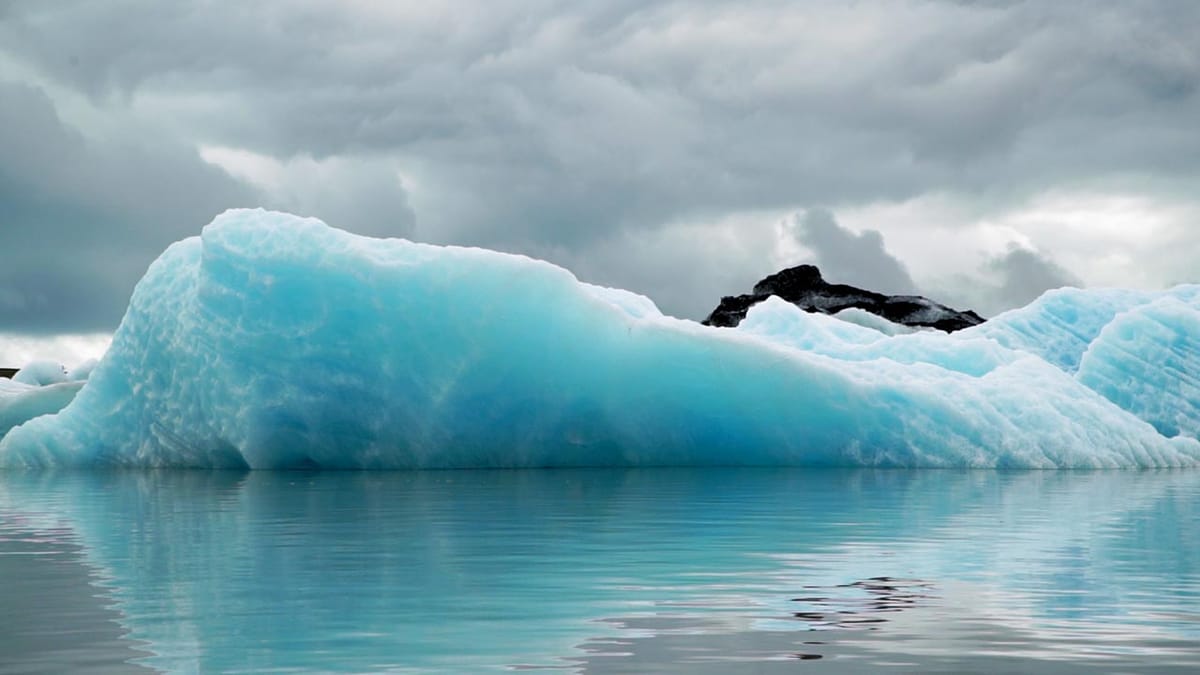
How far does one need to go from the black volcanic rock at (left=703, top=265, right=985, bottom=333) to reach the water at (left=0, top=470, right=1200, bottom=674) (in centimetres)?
5020

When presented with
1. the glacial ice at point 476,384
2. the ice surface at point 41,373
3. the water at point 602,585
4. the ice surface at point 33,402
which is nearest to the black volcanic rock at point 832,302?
the ice surface at point 41,373

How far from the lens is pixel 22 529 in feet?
34.7

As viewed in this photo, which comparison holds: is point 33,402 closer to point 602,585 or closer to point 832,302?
point 602,585

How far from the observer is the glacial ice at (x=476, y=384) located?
1988 cm

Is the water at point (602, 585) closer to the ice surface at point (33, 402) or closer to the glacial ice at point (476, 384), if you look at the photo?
the glacial ice at point (476, 384)

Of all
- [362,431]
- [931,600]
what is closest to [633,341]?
[362,431]

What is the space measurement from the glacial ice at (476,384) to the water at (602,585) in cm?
637

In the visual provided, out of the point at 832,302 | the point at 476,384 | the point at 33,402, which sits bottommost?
the point at 476,384

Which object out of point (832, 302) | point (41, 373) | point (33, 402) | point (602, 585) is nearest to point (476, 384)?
point (602, 585)

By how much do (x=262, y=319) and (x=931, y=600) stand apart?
49.8 feet

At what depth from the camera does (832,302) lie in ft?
215

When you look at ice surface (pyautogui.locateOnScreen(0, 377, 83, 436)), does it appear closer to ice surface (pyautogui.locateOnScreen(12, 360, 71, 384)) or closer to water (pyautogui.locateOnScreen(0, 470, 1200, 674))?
ice surface (pyautogui.locateOnScreen(12, 360, 71, 384))

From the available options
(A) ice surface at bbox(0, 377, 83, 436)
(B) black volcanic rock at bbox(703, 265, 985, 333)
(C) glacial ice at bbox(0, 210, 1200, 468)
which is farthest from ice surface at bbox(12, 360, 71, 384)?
(B) black volcanic rock at bbox(703, 265, 985, 333)

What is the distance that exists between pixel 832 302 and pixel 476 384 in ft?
156
